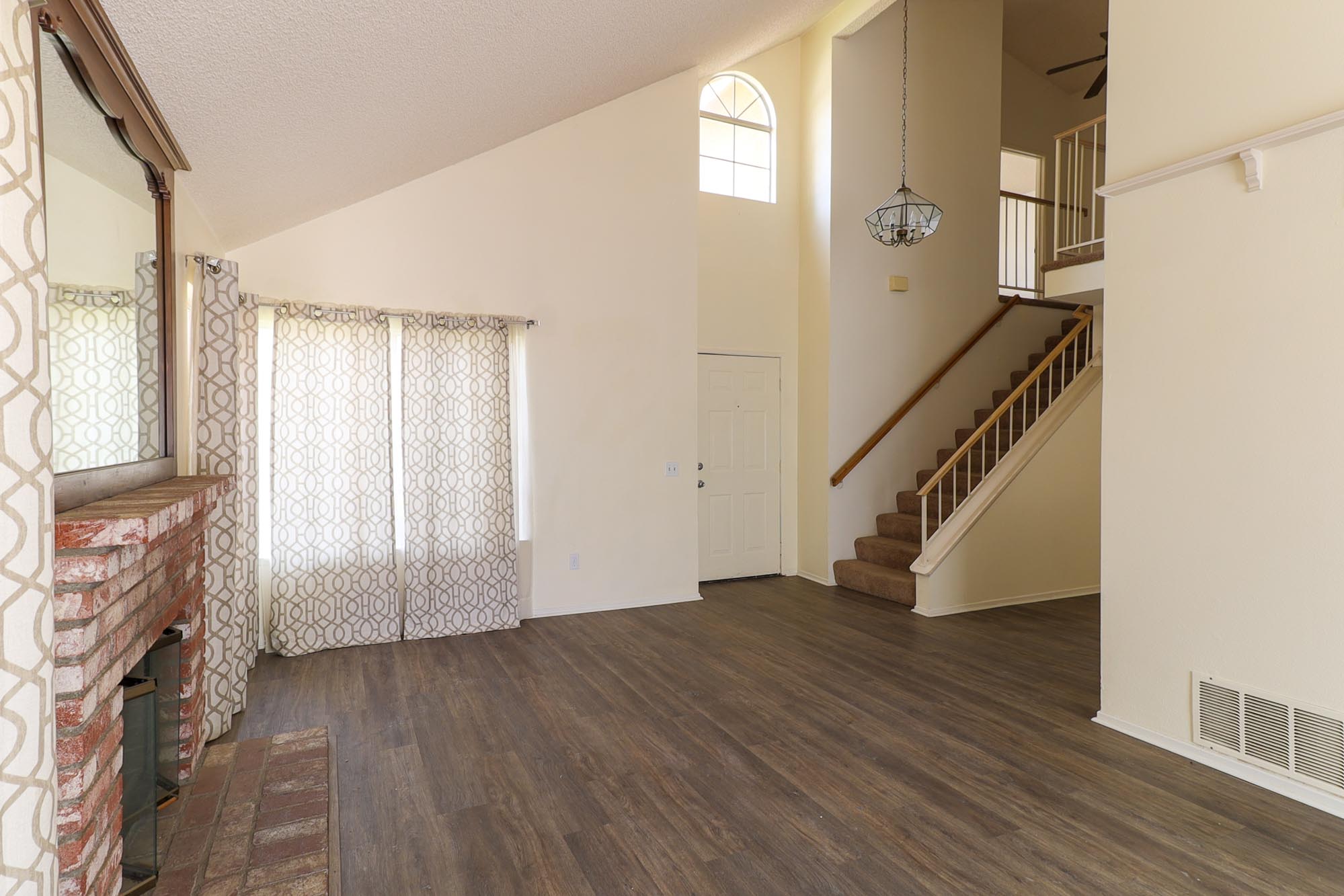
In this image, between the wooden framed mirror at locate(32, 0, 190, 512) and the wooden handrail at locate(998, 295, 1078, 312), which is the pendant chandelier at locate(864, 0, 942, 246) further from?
the wooden framed mirror at locate(32, 0, 190, 512)

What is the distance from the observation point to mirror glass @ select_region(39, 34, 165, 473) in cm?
130

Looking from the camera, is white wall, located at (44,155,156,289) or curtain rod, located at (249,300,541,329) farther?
curtain rod, located at (249,300,541,329)

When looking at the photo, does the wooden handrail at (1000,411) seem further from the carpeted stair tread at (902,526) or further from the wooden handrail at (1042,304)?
the wooden handrail at (1042,304)

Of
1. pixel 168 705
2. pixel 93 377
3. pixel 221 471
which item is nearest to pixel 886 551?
pixel 221 471

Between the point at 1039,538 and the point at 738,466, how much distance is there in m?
2.47

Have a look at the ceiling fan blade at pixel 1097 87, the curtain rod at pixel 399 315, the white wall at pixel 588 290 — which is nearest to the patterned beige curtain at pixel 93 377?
the curtain rod at pixel 399 315

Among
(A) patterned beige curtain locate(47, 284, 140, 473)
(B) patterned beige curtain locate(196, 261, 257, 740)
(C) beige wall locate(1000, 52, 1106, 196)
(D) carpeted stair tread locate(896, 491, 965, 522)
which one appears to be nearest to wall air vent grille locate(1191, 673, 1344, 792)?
(D) carpeted stair tread locate(896, 491, 965, 522)

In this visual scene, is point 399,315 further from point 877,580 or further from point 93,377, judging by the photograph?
point 877,580

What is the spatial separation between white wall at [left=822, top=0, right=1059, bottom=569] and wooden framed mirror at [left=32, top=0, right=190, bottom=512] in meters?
4.89

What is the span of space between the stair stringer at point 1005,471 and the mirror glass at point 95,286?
4.70m

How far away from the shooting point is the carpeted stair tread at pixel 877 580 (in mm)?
5336

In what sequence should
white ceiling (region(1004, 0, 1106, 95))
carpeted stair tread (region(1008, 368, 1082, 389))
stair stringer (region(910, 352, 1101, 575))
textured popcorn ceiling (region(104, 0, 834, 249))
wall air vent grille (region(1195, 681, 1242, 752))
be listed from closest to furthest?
textured popcorn ceiling (region(104, 0, 834, 249)) < wall air vent grille (region(1195, 681, 1242, 752)) < stair stringer (region(910, 352, 1101, 575)) < carpeted stair tread (region(1008, 368, 1082, 389)) < white ceiling (region(1004, 0, 1106, 95))

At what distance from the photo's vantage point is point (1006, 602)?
534 cm

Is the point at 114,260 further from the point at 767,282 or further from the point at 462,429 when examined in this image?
the point at 767,282
